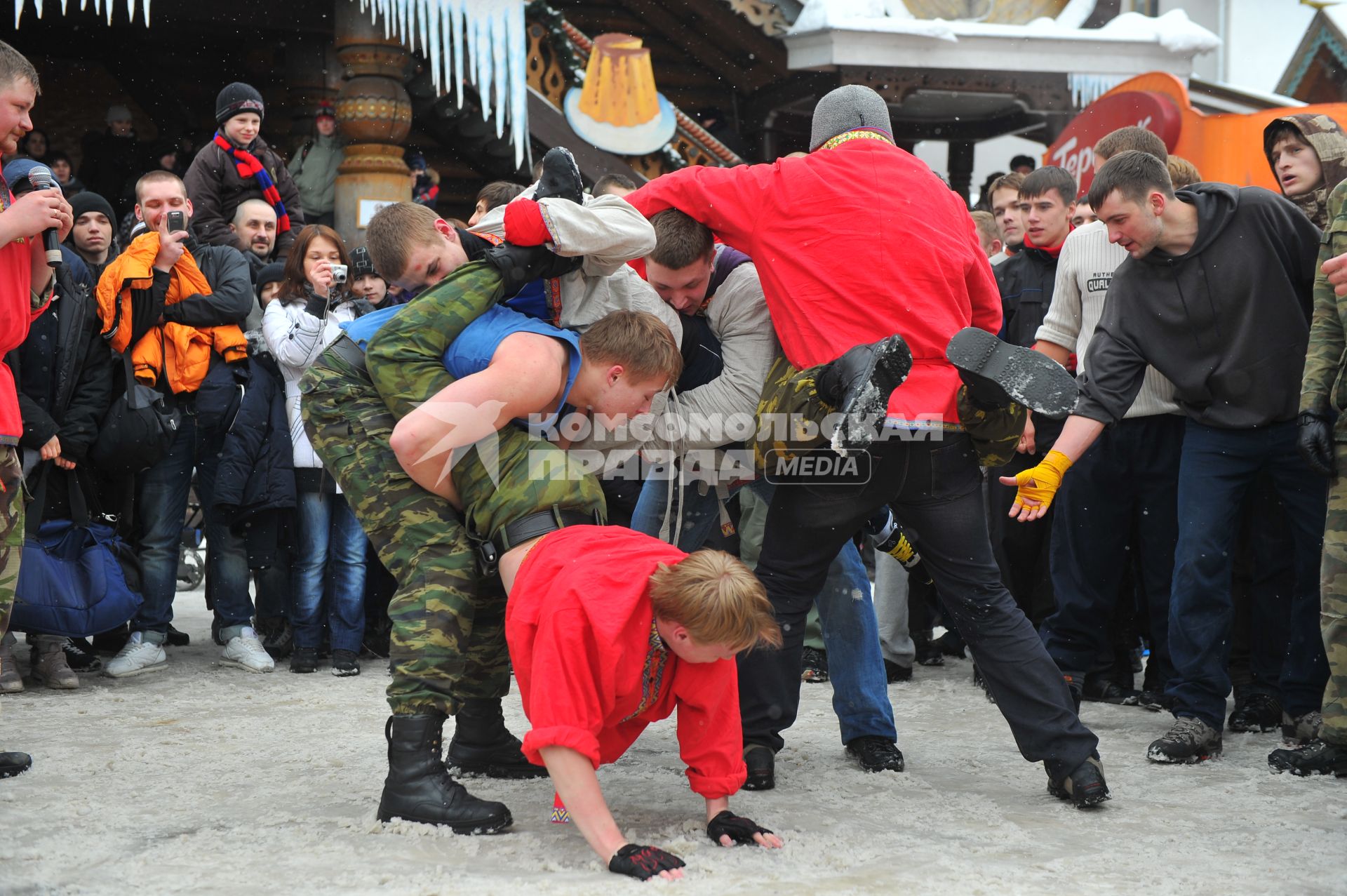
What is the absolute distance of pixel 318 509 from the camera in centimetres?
523

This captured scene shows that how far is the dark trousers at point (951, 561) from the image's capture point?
3205mm

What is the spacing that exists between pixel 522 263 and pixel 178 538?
2829 millimetres

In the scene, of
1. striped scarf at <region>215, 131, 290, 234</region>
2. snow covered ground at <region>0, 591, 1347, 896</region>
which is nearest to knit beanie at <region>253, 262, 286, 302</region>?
striped scarf at <region>215, 131, 290, 234</region>

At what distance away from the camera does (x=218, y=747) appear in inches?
150

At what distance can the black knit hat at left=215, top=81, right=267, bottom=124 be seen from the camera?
6.26 metres

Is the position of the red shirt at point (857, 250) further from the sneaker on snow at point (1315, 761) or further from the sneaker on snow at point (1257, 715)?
the sneaker on snow at point (1257, 715)

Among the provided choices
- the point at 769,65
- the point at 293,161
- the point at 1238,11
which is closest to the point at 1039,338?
the point at 293,161

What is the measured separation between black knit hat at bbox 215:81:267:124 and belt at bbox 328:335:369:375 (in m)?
Result: 3.47

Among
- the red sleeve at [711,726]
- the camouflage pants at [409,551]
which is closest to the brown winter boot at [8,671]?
the camouflage pants at [409,551]

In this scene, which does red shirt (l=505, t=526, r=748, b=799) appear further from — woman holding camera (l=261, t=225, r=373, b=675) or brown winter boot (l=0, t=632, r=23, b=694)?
brown winter boot (l=0, t=632, r=23, b=694)

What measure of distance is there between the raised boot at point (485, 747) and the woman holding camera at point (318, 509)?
176cm

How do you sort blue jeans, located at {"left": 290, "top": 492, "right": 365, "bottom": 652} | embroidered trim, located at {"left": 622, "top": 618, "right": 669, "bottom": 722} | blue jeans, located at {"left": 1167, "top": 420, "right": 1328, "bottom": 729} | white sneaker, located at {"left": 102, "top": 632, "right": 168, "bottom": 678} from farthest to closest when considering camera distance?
blue jeans, located at {"left": 290, "top": 492, "right": 365, "bottom": 652} < white sneaker, located at {"left": 102, "top": 632, "right": 168, "bottom": 678} < blue jeans, located at {"left": 1167, "top": 420, "right": 1328, "bottom": 729} < embroidered trim, located at {"left": 622, "top": 618, "right": 669, "bottom": 722}

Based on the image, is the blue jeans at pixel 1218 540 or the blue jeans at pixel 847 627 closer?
the blue jeans at pixel 847 627

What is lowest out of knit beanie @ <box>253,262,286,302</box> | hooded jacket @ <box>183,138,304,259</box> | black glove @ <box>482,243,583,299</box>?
black glove @ <box>482,243,583,299</box>
